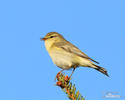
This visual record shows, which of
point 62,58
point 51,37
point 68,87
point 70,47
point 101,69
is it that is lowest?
point 68,87

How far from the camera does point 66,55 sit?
750cm

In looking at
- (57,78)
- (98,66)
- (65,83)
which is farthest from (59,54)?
(65,83)

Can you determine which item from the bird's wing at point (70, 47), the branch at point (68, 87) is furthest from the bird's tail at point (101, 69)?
the branch at point (68, 87)

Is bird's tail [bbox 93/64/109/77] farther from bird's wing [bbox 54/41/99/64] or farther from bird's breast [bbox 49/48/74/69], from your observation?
bird's breast [bbox 49/48/74/69]

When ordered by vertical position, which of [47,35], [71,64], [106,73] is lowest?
[106,73]

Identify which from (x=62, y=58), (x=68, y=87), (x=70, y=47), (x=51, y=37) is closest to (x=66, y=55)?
(x=62, y=58)

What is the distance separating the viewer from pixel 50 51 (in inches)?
306

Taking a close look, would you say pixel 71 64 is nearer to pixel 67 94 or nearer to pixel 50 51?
pixel 50 51

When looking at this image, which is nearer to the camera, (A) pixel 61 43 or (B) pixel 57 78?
(B) pixel 57 78

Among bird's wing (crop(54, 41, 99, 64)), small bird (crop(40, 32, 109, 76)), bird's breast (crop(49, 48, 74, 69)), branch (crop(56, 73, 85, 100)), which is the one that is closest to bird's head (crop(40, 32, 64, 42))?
small bird (crop(40, 32, 109, 76))

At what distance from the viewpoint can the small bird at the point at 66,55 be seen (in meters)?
7.14

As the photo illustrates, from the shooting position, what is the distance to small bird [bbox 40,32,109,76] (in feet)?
23.4

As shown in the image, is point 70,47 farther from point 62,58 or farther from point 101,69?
point 101,69

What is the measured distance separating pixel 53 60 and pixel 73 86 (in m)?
2.70
